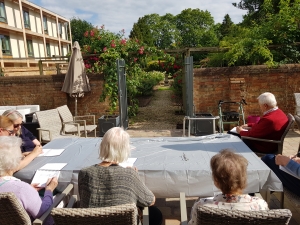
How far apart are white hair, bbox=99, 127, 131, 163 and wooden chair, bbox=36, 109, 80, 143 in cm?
293

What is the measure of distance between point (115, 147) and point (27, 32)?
85.5 feet

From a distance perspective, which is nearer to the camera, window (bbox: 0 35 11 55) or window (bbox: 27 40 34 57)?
window (bbox: 0 35 11 55)

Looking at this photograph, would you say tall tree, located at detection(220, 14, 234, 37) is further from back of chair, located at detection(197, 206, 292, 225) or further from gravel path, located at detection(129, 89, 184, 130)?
back of chair, located at detection(197, 206, 292, 225)

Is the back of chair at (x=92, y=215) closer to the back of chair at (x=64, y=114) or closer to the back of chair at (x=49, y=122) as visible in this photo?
the back of chair at (x=49, y=122)

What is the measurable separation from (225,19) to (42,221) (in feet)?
145

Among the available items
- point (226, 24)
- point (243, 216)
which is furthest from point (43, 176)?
point (226, 24)

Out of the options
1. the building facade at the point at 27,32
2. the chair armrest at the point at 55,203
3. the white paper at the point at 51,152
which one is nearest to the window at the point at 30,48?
the building facade at the point at 27,32

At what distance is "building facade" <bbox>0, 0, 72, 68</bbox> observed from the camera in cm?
2112

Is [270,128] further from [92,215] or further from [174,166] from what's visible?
[92,215]

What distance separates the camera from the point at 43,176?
228cm

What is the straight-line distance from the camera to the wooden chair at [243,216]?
49.4 inches

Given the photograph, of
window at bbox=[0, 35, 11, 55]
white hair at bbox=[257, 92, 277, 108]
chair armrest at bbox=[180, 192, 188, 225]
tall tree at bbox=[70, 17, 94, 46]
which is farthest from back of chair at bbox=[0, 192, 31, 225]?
tall tree at bbox=[70, 17, 94, 46]

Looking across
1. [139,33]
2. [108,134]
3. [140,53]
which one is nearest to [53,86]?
[140,53]

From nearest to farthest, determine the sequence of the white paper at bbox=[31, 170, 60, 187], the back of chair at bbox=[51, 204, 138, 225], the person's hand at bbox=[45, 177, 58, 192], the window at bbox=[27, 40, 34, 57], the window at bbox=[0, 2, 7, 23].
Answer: the back of chair at bbox=[51, 204, 138, 225] → the person's hand at bbox=[45, 177, 58, 192] → the white paper at bbox=[31, 170, 60, 187] → the window at bbox=[0, 2, 7, 23] → the window at bbox=[27, 40, 34, 57]
